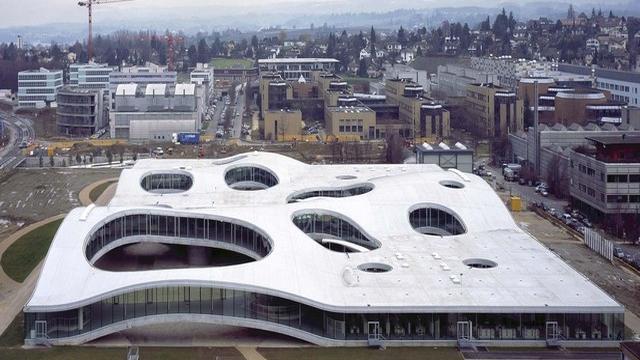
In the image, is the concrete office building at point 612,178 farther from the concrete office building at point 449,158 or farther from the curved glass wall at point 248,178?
the curved glass wall at point 248,178

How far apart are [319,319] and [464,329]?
2.39 metres

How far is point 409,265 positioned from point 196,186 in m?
8.08

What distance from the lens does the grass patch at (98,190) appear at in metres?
26.7

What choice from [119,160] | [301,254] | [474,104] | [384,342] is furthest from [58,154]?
[384,342]

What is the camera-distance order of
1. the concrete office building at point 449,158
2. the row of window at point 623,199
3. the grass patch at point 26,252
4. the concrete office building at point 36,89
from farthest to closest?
1. the concrete office building at point 36,89
2. the concrete office building at point 449,158
3. the row of window at point 623,199
4. the grass patch at point 26,252

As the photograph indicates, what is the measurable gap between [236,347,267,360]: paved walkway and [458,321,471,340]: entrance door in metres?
3.23

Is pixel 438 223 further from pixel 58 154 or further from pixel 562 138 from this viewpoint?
pixel 58 154

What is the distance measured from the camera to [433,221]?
64.2 ft

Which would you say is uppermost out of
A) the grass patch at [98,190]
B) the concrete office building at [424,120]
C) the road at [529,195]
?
the concrete office building at [424,120]

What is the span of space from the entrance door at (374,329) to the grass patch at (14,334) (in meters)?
5.73

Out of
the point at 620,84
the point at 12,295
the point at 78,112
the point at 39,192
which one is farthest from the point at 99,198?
the point at 620,84

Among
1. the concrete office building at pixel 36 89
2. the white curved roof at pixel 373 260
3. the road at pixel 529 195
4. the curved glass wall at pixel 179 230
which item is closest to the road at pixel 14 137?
the concrete office building at pixel 36 89

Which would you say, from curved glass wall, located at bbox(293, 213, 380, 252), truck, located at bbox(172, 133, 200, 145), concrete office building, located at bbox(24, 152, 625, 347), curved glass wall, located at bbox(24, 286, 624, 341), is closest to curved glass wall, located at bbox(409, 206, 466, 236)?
concrete office building, located at bbox(24, 152, 625, 347)

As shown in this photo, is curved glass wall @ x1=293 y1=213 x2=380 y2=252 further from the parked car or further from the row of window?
the row of window
